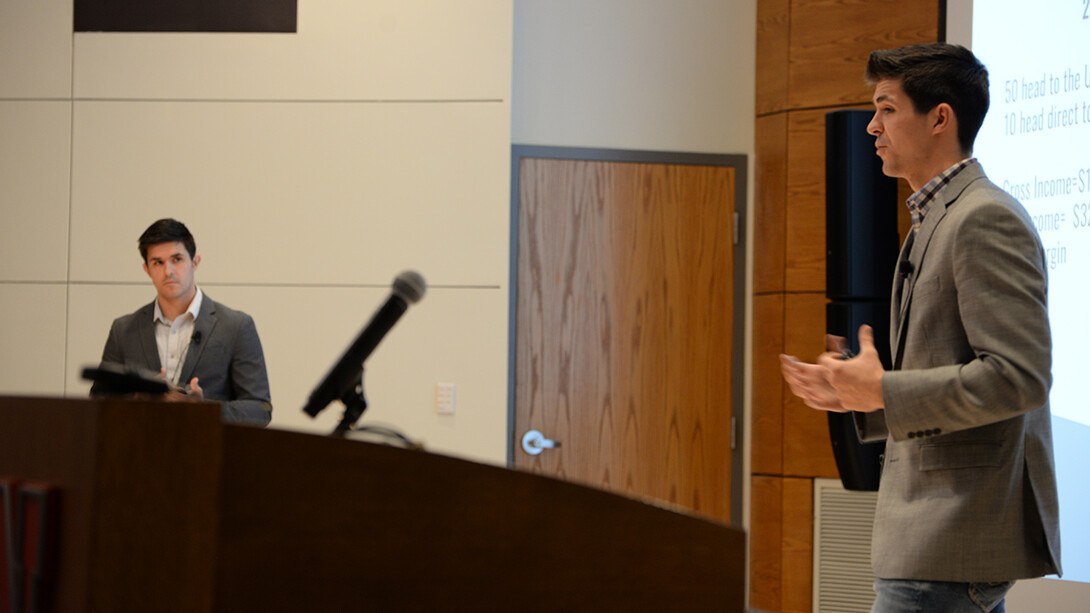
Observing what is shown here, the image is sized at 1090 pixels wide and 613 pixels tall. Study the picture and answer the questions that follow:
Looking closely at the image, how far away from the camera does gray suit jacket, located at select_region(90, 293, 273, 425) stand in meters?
3.07

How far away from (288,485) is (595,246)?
374 centimetres

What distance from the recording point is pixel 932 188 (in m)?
1.72

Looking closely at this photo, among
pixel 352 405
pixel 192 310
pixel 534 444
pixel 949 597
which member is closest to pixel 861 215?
pixel 534 444

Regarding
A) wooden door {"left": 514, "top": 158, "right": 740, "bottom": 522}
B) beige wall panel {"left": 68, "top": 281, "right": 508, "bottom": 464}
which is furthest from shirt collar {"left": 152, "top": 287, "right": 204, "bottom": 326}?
wooden door {"left": 514, "top": 158, "right": 740, "bottom": 522}

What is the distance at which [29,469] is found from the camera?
2.43 feet

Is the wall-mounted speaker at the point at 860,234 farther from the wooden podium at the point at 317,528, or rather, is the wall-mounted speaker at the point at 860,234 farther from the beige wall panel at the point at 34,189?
the beige wall panel at the point at 34,189

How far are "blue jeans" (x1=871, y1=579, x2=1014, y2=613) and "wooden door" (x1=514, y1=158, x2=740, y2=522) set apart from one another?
289 centimetres

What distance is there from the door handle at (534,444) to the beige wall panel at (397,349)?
0.40 metres

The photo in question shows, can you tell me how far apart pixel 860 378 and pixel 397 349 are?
8.86 feet

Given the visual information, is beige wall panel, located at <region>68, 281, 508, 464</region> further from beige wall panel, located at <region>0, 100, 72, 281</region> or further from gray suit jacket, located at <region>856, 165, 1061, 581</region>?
gray suit jacket, located at <region>856, 165, 1061, 581</region>

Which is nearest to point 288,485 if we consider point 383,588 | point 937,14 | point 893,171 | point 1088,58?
point 383,588

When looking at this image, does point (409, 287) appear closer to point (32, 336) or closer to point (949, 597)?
point (949, 597)

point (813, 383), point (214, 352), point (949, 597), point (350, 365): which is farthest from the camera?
point (214, 352)

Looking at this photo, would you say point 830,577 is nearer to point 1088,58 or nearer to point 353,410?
point 1088,58
